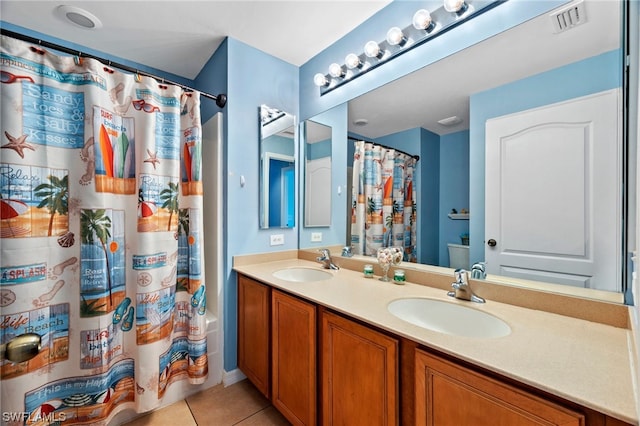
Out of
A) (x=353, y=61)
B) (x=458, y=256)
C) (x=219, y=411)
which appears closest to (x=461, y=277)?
(x=458, y=256)

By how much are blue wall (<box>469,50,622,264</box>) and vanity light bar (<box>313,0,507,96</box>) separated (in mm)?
419

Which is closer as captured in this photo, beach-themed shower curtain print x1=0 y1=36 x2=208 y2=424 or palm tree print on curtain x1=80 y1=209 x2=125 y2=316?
beach-themed shower curtain print x1=0 y1=36 x2=208 y2=424

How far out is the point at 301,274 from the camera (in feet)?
6.35

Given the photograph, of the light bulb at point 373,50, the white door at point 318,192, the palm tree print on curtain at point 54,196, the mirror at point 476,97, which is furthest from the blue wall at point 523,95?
the palm tree print on curtain at point 54,196

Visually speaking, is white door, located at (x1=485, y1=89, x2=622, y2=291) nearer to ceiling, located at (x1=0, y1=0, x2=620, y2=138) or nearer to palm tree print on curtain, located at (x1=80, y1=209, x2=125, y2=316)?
ceiling, located at (x1=0, y1=0, x2=620, y2=138)

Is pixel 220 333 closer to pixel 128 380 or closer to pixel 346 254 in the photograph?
pixel 128 380

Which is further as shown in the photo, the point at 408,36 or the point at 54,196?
the point at 408,36

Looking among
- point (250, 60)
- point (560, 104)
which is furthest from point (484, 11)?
point (250, 60)

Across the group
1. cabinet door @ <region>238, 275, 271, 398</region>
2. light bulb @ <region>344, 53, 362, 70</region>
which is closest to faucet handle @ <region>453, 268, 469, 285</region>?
cabinet door @ <region>238, 275, 271, 398</region>

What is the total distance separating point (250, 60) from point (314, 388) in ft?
7.28

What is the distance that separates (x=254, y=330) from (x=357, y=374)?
35.5 inches

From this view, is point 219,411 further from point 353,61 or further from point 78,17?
point 78,17

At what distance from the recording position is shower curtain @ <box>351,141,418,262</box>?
155cm

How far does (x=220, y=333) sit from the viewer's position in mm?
1897
